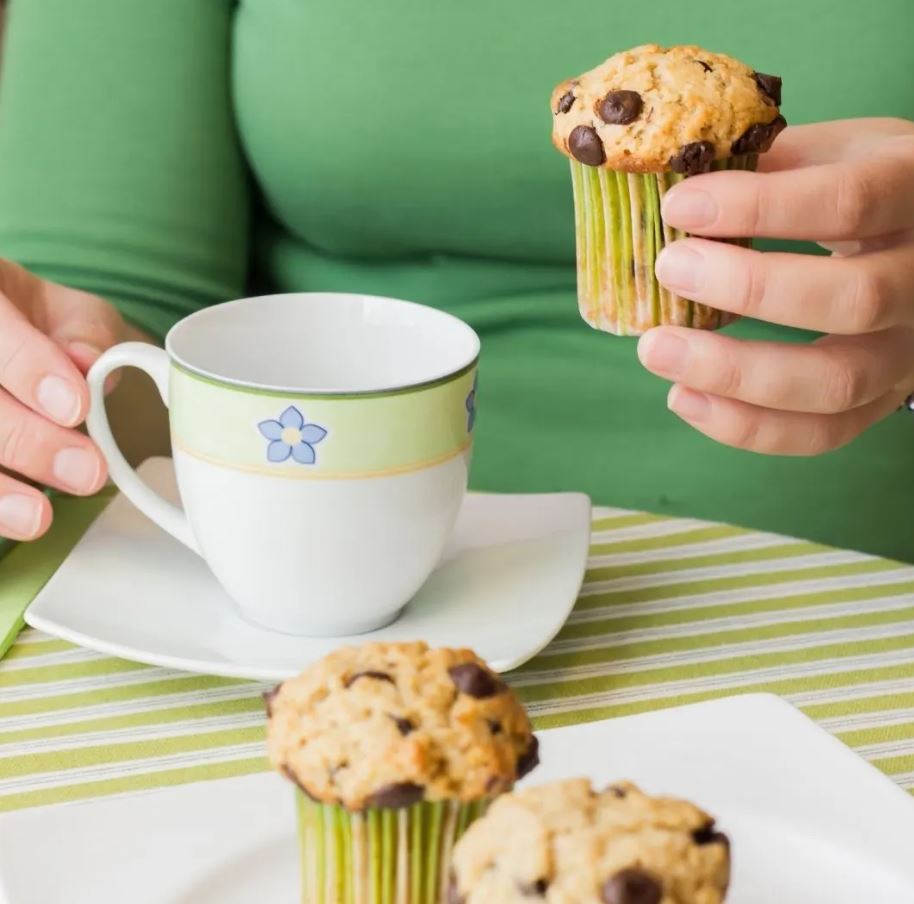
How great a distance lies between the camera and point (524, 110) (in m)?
1.13

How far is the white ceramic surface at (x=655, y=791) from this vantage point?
0.51m

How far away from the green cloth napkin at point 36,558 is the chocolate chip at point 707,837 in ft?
1.48

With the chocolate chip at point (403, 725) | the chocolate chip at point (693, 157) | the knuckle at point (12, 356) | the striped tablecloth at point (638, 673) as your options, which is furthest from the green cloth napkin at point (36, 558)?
the chocolate chip at point (693, 157)

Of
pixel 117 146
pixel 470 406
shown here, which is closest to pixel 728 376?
pixel 470 406

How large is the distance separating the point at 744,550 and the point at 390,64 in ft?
1.86

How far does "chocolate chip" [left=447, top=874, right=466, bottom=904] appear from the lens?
417 mm

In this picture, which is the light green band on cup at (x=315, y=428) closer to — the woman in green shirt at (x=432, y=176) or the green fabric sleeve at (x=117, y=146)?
the woman in green shirt at (x=432, y=176)

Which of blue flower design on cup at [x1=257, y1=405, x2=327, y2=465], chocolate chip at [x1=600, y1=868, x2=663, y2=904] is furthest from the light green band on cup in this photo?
chocolate chip at [x1=600, y1=868, x2=663, y2=904]

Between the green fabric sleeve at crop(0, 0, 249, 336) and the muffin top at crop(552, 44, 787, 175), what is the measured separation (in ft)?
1.87

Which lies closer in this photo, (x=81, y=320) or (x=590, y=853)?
(x=590, y=853)

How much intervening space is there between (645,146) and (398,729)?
1.23ft

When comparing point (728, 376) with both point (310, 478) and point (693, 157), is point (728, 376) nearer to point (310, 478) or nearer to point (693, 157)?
point (693, 157)

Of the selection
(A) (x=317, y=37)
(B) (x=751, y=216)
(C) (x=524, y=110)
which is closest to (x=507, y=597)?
(B) (x=751, y=216)

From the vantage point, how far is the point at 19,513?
776 mm
